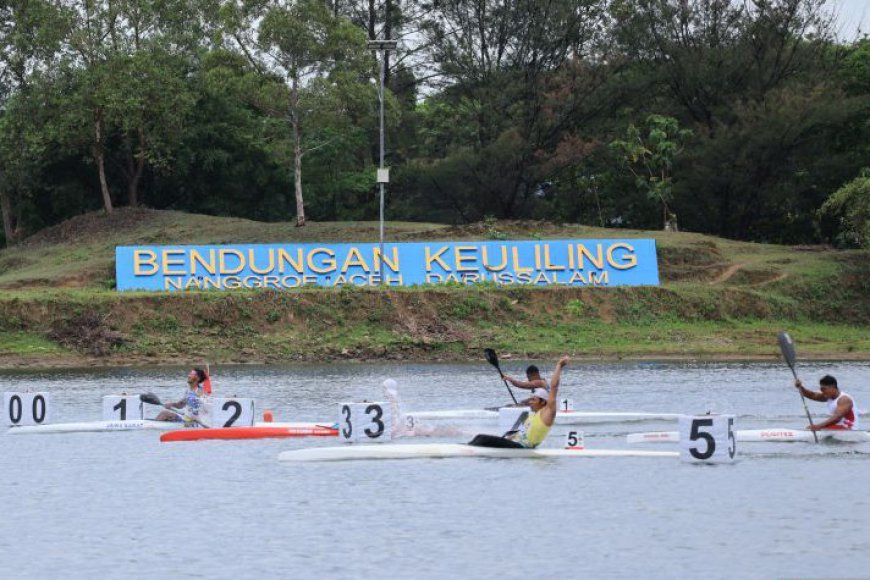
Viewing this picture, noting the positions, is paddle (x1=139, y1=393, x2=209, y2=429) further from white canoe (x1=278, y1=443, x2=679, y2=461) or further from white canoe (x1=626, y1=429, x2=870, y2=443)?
white canoe (x1=626, y1=429, x2=870, y2=443)

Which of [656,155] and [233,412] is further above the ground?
[656,155]

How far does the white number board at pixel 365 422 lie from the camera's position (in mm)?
Answer: 31188

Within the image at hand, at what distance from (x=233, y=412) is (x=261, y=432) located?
3.68 ft

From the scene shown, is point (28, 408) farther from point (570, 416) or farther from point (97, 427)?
A: point (570, 416)

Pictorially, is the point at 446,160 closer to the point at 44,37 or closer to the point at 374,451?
the point at 44,37

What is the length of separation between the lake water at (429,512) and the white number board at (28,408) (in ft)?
4.05

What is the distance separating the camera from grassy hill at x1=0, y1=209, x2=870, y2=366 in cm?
5622

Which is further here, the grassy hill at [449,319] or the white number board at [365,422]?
the grassy hill at [449,319]

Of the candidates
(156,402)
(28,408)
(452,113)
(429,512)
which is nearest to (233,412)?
(156,402)

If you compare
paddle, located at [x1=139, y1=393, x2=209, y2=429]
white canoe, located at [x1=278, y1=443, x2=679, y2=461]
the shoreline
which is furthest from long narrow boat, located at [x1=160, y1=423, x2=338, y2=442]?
the shoreline

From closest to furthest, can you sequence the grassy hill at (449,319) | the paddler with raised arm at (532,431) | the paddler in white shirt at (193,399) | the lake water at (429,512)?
the lake water at (429,512)
the paddler with raised arm at (532,431)
the paddler in white shirt at (193,399)
the grassy hill at (449,319)

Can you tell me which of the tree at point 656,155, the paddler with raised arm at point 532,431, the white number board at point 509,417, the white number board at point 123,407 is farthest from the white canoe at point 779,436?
the tree at point 656,155

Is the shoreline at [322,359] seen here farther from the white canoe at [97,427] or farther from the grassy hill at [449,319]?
the white canoe at [97,427]

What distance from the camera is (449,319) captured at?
59.1m
